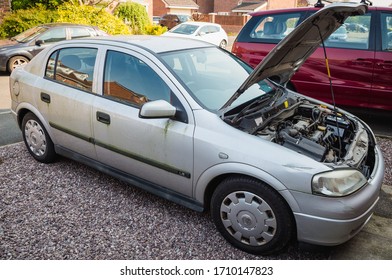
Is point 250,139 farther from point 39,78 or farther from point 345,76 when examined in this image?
point 345,76

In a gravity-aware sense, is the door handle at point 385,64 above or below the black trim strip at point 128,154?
above

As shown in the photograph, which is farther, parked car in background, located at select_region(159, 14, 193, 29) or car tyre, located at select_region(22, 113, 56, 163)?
parked car in background, located at select_region(159, 14, 193, 29)

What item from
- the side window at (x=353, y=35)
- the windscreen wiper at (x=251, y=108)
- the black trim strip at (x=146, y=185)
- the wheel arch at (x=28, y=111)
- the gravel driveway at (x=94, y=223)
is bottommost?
the gravel driveway at (x=94, y=223)

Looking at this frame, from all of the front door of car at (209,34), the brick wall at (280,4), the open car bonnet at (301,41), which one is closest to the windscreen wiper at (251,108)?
the open car bonnet at (301,41)

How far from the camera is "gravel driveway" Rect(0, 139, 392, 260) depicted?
118 inches

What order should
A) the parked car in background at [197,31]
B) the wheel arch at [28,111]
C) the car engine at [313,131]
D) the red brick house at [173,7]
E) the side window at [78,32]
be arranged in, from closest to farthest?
the car engine at [313,131]
the wheel arch at [28,111]
the side window at [78,32]
the parked car in background at [197,31]
the red brick house at [173,7]

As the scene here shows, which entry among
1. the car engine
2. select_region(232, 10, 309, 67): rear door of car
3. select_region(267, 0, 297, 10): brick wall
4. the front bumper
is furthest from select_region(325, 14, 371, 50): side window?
select_region(267, 0, 297, 10): brick wall

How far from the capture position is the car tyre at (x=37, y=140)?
14.4 ft

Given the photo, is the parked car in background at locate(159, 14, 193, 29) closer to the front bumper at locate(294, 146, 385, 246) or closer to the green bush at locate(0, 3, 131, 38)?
the green bush at locate(0, 3, 131, 38)

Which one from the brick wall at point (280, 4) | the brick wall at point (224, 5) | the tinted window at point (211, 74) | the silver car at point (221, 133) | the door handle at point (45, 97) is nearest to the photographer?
the silver car at point (221, 133)

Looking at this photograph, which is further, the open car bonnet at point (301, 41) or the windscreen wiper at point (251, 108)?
the windscreen wiper at point (251, 108)

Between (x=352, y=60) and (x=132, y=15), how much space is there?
685 inches

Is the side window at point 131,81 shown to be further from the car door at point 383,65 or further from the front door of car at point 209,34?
the front door of car at point 209,34

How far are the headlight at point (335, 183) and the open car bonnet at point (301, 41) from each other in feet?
3.28
